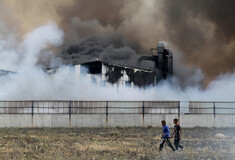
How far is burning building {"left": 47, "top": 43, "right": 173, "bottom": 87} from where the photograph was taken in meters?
41.0

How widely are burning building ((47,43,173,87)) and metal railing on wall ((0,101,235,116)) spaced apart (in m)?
3.92

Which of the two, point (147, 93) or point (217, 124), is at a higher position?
point (147, 93)

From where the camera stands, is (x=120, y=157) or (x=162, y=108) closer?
(x=120, y=157)

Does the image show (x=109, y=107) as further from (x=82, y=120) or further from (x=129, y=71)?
(x=129, y=71)

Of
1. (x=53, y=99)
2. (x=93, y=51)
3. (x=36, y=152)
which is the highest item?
(x=93, y=51)

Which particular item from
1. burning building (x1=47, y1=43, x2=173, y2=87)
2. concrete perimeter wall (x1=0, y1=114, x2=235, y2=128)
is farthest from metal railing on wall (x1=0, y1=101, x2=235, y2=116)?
burning building (x1=47, y1=43, x2=173, y2=87)

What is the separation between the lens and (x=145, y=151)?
58.4ft

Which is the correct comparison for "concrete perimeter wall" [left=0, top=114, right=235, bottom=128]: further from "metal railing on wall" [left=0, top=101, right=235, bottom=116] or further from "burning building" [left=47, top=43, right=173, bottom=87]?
"burning building" [left=47, top=43, right=173, bottom=87]

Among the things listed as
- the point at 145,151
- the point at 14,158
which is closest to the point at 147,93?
the point at 145,151

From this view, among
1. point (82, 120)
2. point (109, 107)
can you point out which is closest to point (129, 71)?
point (109, 107)

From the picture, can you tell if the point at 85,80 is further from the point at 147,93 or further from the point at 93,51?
the point at 93,51

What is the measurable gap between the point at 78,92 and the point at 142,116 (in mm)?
8156

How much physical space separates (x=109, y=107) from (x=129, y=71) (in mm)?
7954

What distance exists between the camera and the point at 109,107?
125 ft
